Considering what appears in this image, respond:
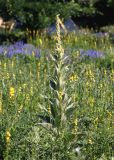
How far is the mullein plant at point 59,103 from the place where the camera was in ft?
18.0

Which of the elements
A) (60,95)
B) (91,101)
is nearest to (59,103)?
(60,95)

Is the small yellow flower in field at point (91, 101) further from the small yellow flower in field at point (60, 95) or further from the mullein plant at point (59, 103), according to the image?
the small yellow flower in field at point (60, 95)

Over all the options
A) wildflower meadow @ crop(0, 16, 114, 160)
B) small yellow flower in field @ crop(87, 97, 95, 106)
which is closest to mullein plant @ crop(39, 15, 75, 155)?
wildflower meadow @ crop(0, 16, 114, 160)

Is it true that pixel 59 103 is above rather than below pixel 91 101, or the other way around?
above

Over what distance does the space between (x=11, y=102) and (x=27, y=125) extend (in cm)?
62

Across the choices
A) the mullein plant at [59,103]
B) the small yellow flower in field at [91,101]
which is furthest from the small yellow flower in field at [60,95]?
the small yellow flower in field at [91,101]

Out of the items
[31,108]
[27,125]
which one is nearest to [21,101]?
[31,108]

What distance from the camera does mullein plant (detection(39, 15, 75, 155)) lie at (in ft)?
18.0

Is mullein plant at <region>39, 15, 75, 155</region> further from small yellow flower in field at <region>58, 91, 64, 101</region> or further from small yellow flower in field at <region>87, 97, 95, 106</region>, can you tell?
small yellow flower in field at <region>87, 97, 95, 106</region>

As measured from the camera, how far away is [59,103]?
5.63m

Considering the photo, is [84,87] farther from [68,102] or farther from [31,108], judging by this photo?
[68,102]

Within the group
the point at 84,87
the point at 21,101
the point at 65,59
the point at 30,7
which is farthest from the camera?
the point at 30,7

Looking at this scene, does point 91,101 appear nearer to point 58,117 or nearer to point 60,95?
point 58,117

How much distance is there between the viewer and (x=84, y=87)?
8.14m
